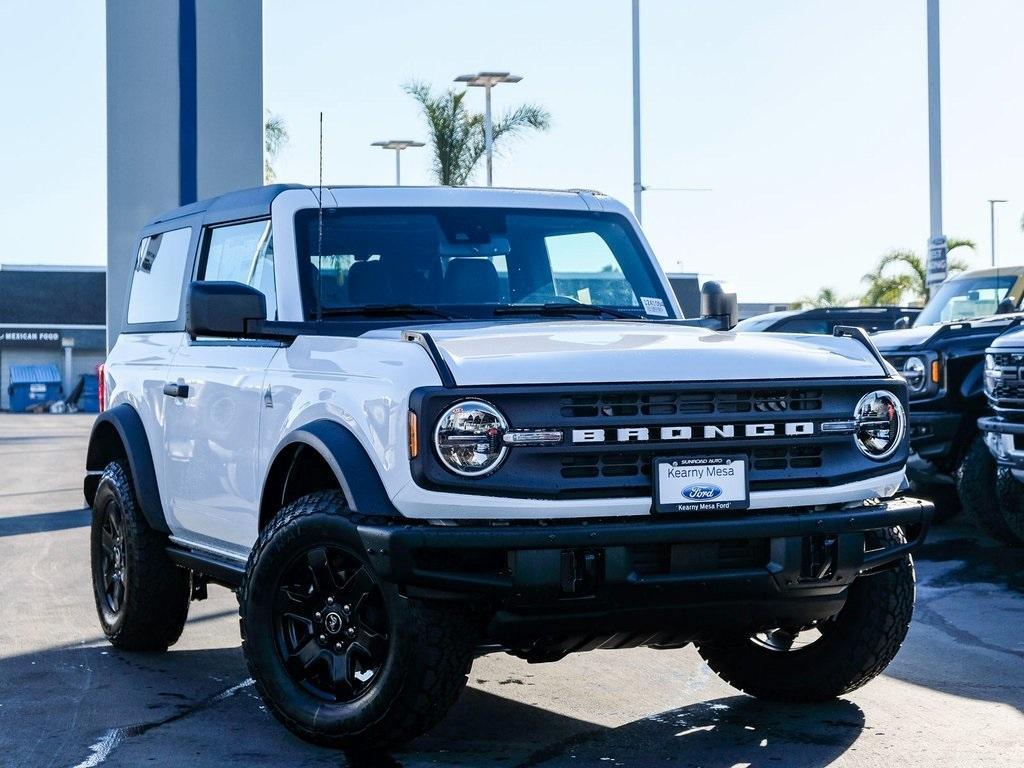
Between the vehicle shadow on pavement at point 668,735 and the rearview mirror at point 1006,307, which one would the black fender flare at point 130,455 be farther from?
the rearview mirror at point 1006,307

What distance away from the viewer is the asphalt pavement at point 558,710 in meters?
5.11

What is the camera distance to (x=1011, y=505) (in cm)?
1012

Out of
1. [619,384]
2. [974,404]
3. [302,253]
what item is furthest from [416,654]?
[974,404]

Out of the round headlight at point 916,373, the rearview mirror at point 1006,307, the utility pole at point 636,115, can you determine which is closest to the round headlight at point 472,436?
the round headlight at point 916,373

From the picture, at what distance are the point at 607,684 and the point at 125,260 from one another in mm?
7916

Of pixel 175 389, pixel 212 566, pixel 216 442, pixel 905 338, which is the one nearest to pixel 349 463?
pixel 216 442

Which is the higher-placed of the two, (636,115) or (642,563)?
(636,115)

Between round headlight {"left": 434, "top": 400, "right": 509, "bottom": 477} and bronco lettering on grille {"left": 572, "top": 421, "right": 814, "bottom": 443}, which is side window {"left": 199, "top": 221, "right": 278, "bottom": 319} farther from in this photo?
bronco lettering on grille {"left": 572, "top": 421, "right": 814, "bottom": 443}

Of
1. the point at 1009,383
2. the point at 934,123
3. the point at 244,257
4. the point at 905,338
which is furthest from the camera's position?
the point at 934,123

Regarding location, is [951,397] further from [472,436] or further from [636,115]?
[636,115]

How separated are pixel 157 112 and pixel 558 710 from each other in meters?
8.67

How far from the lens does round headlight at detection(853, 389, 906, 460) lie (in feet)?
16.7

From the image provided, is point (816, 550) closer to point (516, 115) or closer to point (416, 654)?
point (416, 654)

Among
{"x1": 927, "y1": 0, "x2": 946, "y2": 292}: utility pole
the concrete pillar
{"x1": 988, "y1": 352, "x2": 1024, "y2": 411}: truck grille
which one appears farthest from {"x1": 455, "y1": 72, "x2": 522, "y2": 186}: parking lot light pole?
{"x1": 988, "y1": 352, "x2": 1024, "y2": 411}: truck grille
